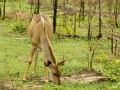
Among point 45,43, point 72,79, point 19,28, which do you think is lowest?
point 72,79

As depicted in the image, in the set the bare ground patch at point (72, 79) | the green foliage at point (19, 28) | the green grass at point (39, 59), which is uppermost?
the green foliage at point (19, 28)

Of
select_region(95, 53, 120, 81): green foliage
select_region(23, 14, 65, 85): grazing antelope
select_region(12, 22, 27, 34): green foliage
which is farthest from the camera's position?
select_region(12, 22, 27, 34): green foliage

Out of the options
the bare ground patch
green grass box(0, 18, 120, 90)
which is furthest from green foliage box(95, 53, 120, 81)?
the bare ground patch

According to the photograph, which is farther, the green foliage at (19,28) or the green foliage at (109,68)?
the green foliage at (19,28)

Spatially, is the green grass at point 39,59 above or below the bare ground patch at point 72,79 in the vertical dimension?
above

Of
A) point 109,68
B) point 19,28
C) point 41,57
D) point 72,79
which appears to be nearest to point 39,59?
point 41,57

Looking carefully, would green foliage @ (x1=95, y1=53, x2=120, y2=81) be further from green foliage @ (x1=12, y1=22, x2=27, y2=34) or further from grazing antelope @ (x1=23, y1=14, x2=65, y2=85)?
green foliage @ (x1=12, y1=22, x2=27, y2=34)

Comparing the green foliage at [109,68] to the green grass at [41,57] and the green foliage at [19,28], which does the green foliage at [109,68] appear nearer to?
the green grass at [41,57]

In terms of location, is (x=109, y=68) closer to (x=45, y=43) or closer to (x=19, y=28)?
(x=45, y=43)

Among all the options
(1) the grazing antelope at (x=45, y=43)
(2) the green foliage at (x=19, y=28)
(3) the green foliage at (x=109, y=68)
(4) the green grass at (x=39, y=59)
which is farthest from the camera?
(2) the green foliage at (x=19, y=28)

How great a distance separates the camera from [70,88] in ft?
27.7

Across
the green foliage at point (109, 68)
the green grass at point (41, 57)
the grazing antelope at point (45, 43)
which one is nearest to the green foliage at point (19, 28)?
the green grass at point (41, 57)

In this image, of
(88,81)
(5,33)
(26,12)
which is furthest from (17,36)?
(88,81)

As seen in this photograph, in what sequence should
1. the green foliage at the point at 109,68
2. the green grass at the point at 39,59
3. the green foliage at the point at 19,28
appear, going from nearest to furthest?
the green foliage at the point at 109,68, the green grass at the point at 39,59, the green foliage at the point at 19,28
